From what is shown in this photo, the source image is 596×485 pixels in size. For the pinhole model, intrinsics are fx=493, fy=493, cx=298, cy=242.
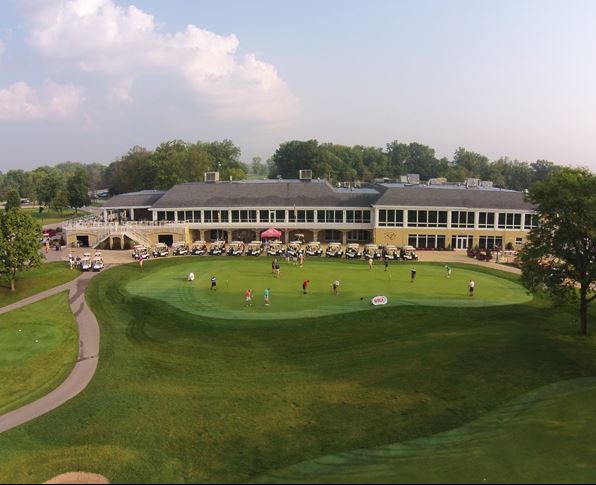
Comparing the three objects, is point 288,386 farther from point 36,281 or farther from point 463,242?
point 463,242

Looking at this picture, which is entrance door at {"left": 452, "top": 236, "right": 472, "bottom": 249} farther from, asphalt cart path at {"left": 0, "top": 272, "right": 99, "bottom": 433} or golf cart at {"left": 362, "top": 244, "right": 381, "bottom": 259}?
asphalt cart path at {"left": 0, "top": 272, "right": 99, "bottom": 433}

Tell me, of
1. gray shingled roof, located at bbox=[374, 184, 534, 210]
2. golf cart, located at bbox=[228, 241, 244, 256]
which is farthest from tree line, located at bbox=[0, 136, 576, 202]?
golf cart, located at bbox=[228, 241, 244, 256]

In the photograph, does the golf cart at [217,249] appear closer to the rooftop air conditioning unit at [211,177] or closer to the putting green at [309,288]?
the putting green at [309,288]

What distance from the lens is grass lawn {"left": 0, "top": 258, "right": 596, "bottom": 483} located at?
16.2 m

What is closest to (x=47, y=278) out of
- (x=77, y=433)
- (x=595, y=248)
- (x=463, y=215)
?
(x=77, y=433)

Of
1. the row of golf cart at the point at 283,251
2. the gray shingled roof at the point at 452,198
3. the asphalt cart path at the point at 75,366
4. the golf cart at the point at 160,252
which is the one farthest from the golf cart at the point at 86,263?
the gray shingled roof at the point at 452,198

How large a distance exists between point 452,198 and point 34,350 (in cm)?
4971

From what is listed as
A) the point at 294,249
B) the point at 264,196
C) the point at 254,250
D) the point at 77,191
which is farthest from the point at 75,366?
the point at 77,191

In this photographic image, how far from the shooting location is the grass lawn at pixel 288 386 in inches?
639

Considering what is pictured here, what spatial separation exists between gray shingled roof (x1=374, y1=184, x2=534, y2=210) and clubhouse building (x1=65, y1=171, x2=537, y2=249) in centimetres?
12

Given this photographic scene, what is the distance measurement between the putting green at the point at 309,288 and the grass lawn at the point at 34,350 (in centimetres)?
646

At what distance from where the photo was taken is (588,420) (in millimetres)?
18203

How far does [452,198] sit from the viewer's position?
6156cm

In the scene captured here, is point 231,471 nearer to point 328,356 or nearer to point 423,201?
point 328,356
